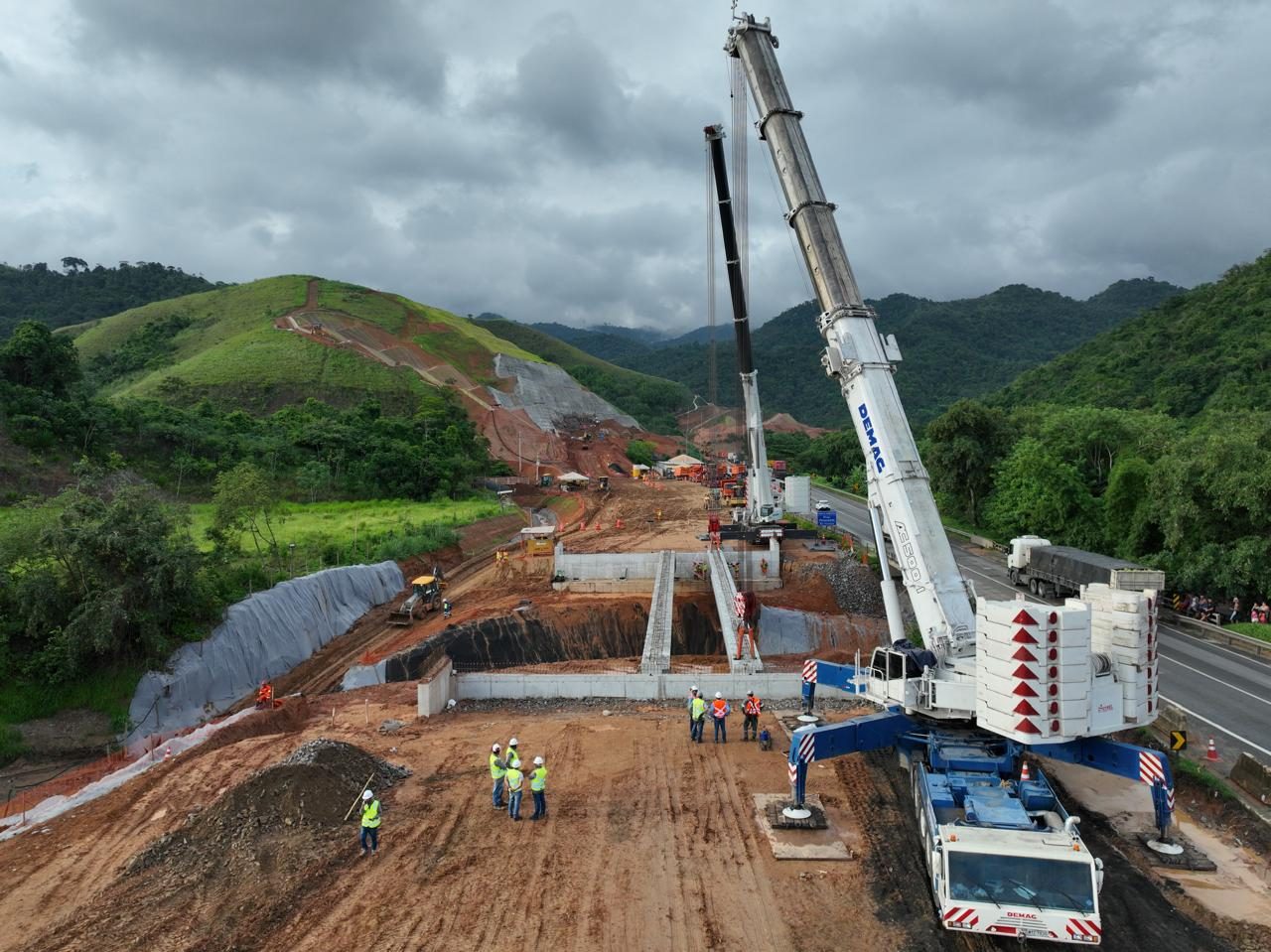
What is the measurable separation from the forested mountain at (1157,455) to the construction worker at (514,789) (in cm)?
2642

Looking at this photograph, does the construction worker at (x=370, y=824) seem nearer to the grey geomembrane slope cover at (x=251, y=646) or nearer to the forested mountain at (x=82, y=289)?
the grey geomembrane slope cover at (x=251, y=646)

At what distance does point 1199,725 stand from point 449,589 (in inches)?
1078

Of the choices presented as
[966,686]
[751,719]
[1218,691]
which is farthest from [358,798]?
[1218,691]

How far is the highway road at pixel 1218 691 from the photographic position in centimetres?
1597

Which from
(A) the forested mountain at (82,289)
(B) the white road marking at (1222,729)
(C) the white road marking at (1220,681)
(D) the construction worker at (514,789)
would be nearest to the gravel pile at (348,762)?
(D) the construction worker at (514,789)

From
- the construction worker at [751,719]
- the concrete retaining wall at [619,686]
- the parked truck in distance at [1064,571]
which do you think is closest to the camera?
the construction worker at [751,719]

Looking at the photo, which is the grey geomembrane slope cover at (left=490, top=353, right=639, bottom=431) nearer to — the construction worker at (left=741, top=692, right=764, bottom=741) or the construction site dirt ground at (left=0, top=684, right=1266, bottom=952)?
the construction worker at (left=741, top=692, right=764, bottom=741)

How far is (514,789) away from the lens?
12.4 m

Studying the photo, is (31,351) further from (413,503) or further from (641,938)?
(641,938)

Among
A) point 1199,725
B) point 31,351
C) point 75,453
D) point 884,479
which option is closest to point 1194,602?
point 1199,725

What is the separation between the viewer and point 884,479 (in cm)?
1278

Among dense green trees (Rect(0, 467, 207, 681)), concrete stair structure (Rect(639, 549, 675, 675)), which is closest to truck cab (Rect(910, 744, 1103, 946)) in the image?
concrete stair structure (Rect(639, 549, 675, 675))

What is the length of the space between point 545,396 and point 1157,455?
6927 cm

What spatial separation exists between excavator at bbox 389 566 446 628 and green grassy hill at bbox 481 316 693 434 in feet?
285
